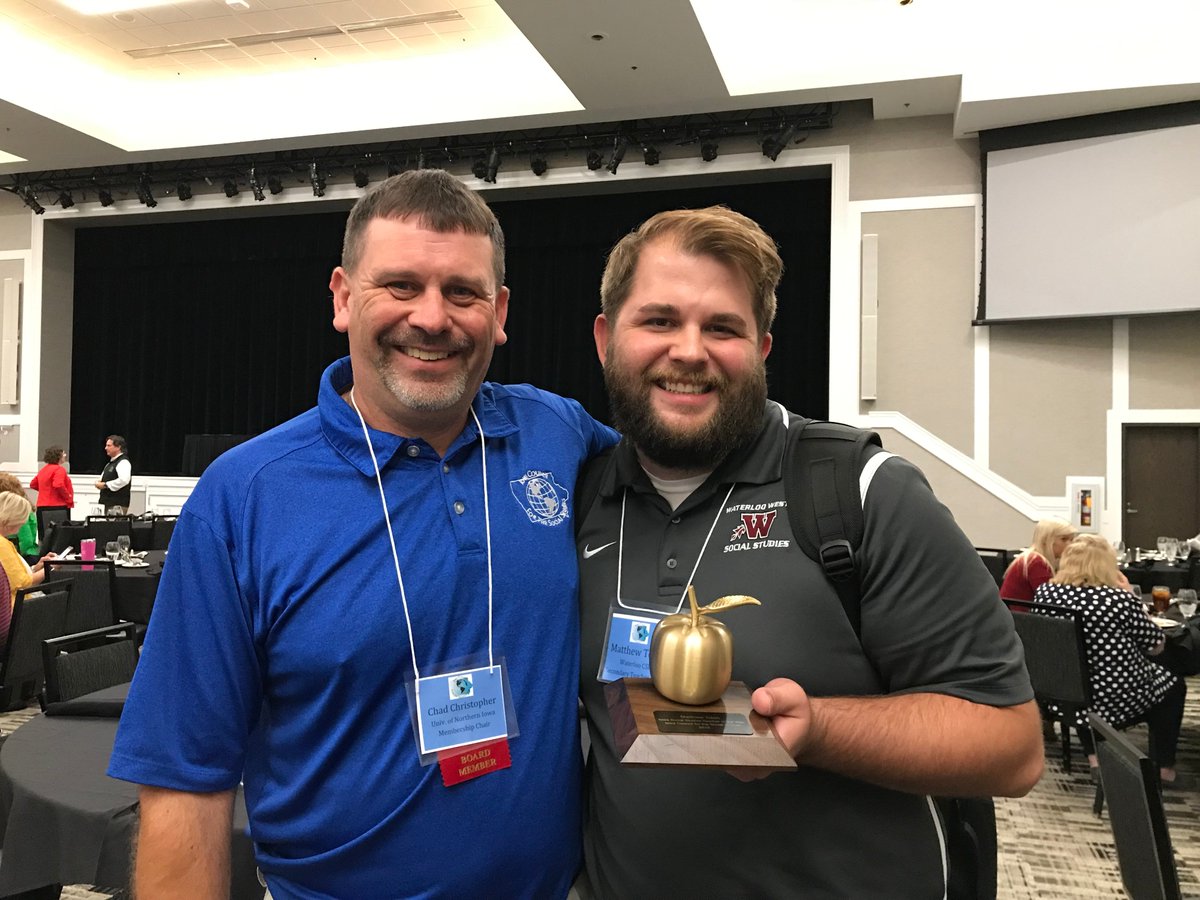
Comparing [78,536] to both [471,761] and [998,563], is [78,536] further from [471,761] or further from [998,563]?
[471,761]

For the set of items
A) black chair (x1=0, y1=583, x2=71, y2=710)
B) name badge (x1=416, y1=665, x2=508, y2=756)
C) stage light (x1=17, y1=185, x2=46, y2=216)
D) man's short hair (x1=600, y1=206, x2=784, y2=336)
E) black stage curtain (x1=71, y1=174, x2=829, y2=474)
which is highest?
stage light (x1=17, y1=185, x2=46, y2=216)

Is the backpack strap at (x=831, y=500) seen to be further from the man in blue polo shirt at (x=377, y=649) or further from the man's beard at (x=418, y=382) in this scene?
the man's beard at (x=418, y=382)

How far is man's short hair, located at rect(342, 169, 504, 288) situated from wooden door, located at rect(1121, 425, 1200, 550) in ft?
31.7

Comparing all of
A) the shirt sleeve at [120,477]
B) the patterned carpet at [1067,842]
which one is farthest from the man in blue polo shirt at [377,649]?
the shirt sleeve at [120,477]

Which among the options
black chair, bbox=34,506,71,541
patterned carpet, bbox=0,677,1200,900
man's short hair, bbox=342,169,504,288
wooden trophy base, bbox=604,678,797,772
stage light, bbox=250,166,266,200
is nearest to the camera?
wooden trophy base, bbox=604,678,797,772

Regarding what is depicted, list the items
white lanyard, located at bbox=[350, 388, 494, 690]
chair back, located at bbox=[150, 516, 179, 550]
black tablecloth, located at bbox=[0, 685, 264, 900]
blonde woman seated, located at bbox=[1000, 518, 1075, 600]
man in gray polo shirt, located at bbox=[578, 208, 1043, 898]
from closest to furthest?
1. man in gray polo shirt, located at bbox=[578, 208, 1043, 898]
2. white lanyard, located at bbox=[350, 388, 494, 690]
3. black tablecloth, located at bbox=[0, 685, 264, 900]
4. blonde woman seated, located at bbox=[1000, 518, 1075, 600]
5. chair back, located at bbox=[150, 516, 179, 550]

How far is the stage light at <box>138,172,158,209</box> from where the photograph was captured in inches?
486

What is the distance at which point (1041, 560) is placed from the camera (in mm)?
5230

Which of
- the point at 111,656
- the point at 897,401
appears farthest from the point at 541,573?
the point at 897,401

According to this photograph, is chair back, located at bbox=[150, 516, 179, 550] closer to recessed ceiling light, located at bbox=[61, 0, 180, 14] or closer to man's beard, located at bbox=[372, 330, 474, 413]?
recessed ceiling light, located at bbox=[61, 0, 180, 14]

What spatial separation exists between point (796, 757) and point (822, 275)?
37.9ft

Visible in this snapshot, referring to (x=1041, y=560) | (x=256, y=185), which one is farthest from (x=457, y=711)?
(x=256, y=185)

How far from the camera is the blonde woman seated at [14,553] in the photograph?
4.81 m

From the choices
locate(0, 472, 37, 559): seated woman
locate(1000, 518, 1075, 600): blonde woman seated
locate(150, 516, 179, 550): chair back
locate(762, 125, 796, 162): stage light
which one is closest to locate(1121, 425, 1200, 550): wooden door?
locate(762, 125, 796, 162): stage light
